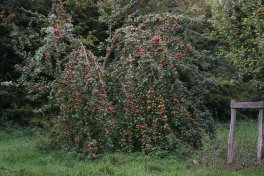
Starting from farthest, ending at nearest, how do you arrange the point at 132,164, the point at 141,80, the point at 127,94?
the point at 141,80 → the point at 127,94 → the point at 132,164

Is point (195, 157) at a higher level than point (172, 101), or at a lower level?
lower

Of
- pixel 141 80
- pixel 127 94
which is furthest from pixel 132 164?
pixel 141 80

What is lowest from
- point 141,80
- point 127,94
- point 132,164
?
point 132,164

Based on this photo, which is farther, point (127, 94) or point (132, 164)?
point (127, 94)

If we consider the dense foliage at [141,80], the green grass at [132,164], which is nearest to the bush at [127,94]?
the dense foliage at [141,80]

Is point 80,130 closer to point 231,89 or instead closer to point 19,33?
point 19,33

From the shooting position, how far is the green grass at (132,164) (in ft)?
26.7

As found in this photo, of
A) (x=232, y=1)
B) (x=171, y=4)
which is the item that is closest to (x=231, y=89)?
(x=171, y=4)

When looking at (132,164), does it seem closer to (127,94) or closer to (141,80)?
(127,94)

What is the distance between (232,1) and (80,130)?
4243 mm

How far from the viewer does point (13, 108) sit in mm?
14117

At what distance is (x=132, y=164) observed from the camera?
8.80 m

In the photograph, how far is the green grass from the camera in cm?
814

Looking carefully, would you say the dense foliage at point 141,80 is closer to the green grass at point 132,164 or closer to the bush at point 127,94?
the bush at point 127,94
